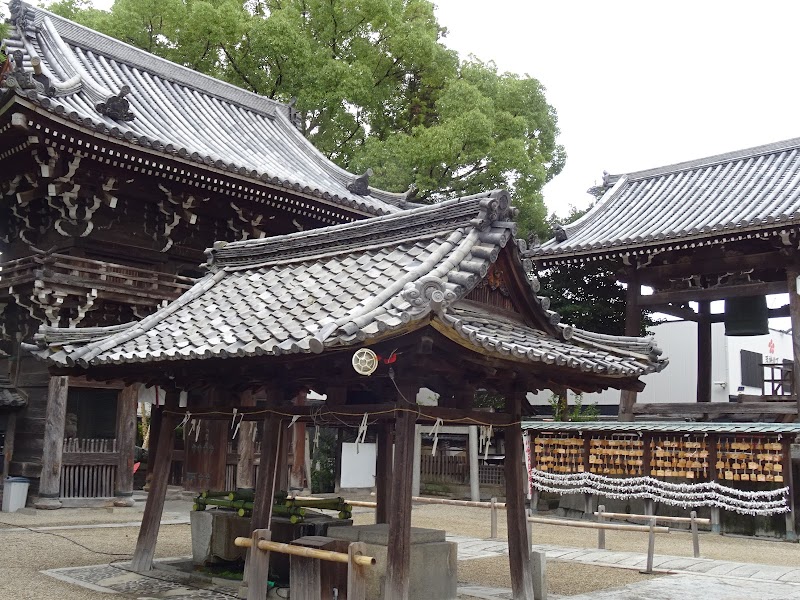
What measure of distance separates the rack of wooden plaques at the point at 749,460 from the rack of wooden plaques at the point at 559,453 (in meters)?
2.90

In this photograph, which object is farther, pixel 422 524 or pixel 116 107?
pixel 422 524

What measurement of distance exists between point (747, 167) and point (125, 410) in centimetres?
1572

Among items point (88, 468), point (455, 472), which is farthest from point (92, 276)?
point (455, 472)

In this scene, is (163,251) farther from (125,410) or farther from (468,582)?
(468,582)

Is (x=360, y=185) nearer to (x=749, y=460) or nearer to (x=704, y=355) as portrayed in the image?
(x=704, y=355)

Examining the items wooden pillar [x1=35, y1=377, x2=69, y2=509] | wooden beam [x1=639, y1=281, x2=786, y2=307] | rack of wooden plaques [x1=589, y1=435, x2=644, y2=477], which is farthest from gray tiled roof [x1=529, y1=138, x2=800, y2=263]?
wooden pillar [x1=35, y1=377, x2=69, y2=509]

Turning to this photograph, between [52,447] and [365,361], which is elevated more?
[365,361]

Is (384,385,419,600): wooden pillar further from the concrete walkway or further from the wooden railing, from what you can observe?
the wooden railing

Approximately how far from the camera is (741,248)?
16734mm

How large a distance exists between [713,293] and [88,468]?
A: 1344 cm

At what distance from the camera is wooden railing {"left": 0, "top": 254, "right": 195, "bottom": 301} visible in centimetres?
1398

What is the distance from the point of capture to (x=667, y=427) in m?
15.3

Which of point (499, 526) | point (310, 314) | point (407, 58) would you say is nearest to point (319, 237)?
point (310, 314)

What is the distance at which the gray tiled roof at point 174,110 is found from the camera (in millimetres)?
13859
